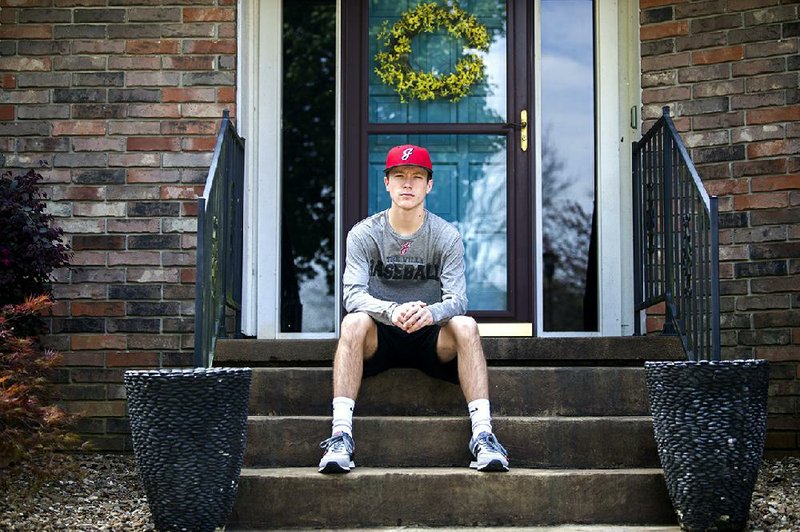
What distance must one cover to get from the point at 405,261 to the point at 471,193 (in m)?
1.22

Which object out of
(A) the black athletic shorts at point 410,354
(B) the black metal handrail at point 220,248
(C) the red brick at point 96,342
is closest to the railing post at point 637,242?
(A) the black athletic shorts at point 410,354

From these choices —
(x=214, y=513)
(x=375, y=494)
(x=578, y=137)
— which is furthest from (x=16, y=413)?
(x=578, y=137)

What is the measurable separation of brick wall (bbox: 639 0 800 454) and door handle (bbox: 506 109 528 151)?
0.61m

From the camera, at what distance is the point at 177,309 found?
514cm

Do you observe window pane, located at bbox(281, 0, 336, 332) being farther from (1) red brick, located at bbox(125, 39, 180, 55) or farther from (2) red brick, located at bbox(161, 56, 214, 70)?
(1) red brick, located at bbox(125, 39, 180, 55)

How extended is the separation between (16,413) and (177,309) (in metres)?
1.45

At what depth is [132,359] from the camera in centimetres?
512

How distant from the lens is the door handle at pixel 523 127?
213 inches

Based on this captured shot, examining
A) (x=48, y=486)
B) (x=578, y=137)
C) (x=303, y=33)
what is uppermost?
(x=303, y=33)

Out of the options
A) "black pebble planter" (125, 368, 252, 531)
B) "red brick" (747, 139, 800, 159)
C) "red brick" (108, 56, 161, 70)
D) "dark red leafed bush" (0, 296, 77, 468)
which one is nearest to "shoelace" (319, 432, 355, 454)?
"black pebble planter" (125, 368, 252, 531)

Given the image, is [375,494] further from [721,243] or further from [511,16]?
[511,16]

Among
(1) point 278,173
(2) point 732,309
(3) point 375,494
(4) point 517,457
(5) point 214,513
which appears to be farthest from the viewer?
(1) point 278,173

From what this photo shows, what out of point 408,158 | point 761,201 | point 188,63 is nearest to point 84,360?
point 188,63

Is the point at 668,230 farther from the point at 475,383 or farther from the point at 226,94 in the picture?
the point at 226,94
